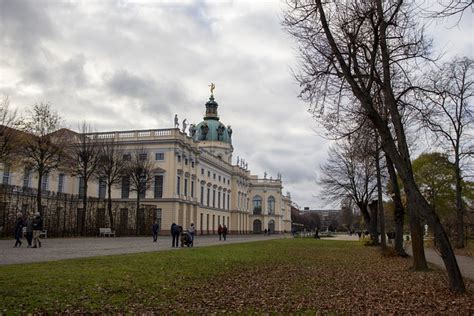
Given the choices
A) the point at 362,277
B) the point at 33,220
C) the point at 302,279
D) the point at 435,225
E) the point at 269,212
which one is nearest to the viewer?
the point at 435,225

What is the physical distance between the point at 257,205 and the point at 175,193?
187 feet

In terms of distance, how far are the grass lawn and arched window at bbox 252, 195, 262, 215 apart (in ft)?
333

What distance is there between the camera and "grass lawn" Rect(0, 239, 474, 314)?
857cm

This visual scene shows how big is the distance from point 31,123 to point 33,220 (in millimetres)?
14771

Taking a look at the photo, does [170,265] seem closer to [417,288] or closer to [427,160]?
[417,288]

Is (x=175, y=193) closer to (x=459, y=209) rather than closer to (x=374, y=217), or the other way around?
(x=374, y=217)

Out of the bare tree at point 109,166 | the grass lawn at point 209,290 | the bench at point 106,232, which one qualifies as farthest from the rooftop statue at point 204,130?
the grass lawn at point 209,290

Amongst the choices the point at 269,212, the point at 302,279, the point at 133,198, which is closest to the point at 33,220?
the point at 302,279

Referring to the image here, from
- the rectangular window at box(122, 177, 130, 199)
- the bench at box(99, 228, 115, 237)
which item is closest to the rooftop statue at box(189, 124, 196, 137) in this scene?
the rectangular window at box(122, 177, 130, 199)

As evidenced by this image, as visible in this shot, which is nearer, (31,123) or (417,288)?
(417,288)

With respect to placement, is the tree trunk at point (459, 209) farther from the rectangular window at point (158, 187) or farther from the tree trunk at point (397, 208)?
the rectangular window at point (158, 187)

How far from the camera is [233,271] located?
1524 cm

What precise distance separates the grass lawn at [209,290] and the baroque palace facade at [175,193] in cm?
2310

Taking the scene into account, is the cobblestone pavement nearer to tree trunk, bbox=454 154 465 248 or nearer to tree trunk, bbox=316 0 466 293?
tree trunk, bbox=316 0 466 293
